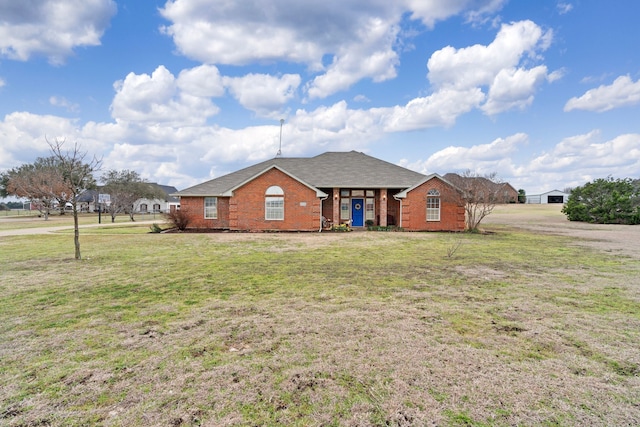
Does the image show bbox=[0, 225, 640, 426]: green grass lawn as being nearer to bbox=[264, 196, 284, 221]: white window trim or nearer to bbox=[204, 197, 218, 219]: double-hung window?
bbox=[264, 196, 284, 221]: white window trim

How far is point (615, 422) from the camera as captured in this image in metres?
2.96

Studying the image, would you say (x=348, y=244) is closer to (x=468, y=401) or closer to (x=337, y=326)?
(x=337, y=326)

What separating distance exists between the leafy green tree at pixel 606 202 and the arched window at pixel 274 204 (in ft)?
104

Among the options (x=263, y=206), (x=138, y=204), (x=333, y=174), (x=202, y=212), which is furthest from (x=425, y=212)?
(x=138, y=204)

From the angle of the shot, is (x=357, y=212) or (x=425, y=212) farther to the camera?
(x=357, y=212)

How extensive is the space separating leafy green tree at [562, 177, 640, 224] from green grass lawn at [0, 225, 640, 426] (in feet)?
97.2

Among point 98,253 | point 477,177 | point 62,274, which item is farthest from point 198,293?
point 477,177

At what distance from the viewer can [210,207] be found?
77.1 ft

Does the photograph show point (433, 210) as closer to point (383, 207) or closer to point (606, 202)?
point (383, 207)

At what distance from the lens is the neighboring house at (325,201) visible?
2225 cm

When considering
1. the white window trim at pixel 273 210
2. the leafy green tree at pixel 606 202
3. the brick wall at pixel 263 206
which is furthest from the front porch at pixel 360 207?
the leafy green tree at pixel 606 202

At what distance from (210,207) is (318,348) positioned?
68.4ft

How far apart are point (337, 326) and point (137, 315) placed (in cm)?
358

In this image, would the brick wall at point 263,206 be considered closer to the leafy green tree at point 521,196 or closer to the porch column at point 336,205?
the porch column at point 336,205
